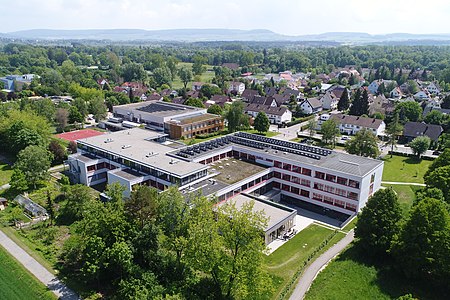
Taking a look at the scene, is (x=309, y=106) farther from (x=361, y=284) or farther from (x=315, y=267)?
(x=361, y=284)

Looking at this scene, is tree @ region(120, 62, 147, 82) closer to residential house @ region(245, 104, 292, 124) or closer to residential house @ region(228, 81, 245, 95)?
residential house @ region(228, 81, 245, 95)

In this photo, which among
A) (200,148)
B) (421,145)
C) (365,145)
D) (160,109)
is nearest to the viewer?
(200,148)

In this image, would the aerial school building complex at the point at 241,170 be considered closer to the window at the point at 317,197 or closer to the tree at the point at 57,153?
the window at the point at 317,197

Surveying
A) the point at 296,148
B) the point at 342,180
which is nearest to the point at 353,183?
the point at 342,180

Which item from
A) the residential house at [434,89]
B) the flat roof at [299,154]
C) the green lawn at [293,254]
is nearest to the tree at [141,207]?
the green lawn at [293,254]

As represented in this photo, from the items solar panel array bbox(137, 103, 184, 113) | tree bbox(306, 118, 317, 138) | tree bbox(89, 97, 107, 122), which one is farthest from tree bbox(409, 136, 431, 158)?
tree bbox(89, 97, 107, 122)

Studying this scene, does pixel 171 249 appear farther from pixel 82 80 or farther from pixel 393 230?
pixel 82 80

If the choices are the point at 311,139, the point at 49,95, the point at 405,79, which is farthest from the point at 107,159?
the point at 405,79

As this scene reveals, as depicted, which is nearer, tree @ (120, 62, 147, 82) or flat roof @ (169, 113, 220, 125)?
flat roof @ (169, 113, 220, 125)
